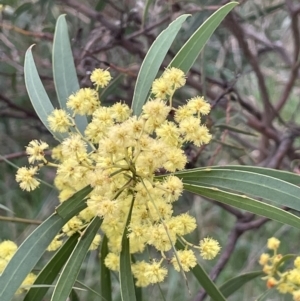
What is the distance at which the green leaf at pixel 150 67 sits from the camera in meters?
0.74

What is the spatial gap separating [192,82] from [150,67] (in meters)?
0.73

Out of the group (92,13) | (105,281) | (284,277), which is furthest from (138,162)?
(92,13)

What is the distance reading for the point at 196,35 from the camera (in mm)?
758

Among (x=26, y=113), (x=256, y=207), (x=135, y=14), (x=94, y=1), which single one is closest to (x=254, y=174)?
(x=256, y=207)

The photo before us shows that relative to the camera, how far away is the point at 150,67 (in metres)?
0.75

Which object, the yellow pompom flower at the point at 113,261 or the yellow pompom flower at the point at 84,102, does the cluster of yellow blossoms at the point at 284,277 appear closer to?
the yellow pompom flower at the point at 113,261

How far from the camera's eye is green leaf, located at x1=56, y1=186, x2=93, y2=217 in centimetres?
67

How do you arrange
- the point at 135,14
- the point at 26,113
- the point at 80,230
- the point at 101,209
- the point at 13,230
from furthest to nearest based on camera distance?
1. the point at 13,230
2. the point at 26,113
3. the point at 135,14
4. the point at 80,230
5. the point at 101,209

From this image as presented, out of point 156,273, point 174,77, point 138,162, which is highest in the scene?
point 174,77

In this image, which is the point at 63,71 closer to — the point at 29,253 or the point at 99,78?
the point at 99,78

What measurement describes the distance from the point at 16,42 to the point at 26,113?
0.74 feet

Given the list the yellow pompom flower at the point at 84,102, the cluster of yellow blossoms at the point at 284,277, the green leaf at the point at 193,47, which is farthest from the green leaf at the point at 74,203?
the cluster of yellow blossoms at the point at 284,277

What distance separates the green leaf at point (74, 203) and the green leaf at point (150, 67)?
15cm

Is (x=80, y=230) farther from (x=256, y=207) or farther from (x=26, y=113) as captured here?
(x=26, y=113)
